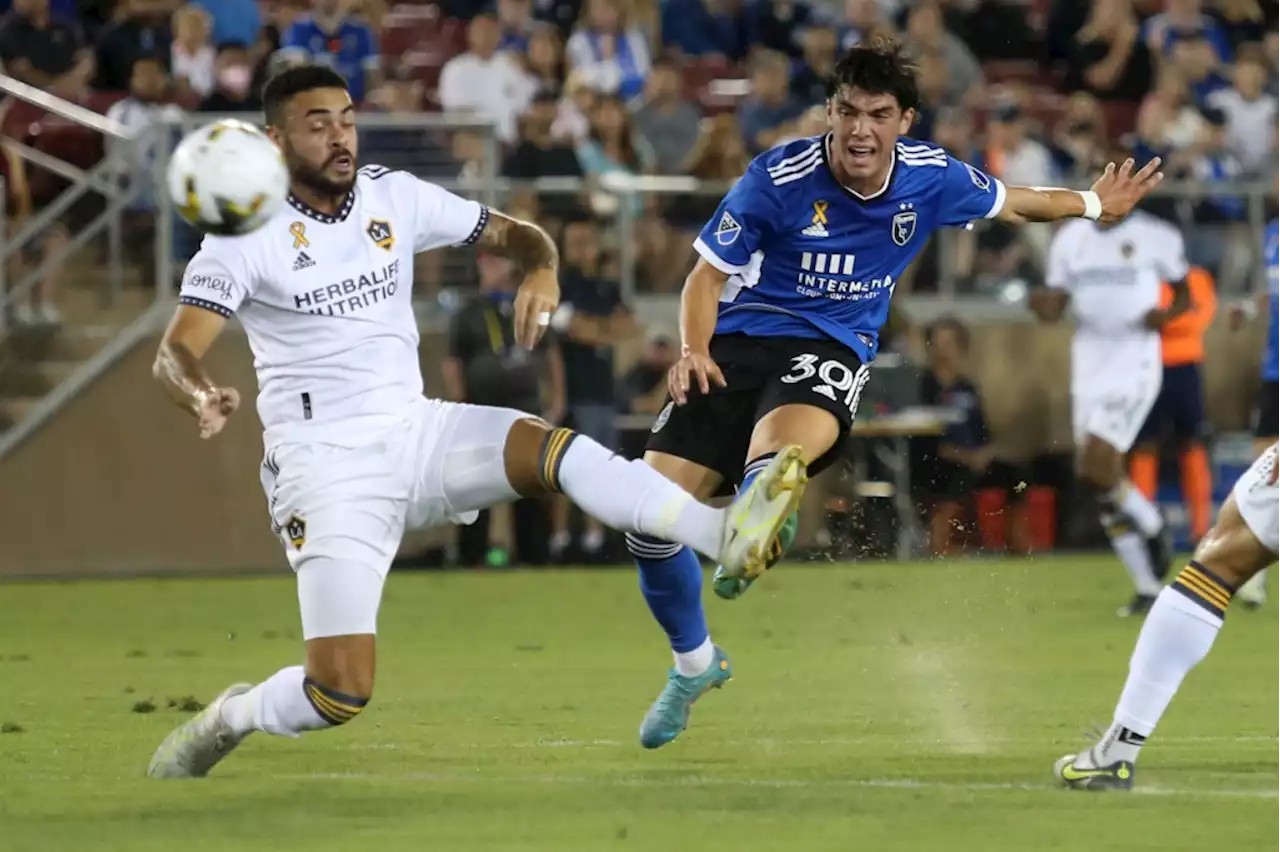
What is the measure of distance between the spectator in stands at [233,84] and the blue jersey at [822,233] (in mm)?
9337

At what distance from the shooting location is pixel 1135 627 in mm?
13352

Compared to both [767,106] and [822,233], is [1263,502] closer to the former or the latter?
[822,233]

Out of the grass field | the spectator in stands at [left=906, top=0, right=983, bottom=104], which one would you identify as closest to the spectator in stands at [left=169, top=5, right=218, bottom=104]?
the grass field

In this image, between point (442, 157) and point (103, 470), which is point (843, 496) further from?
point (103, 470)

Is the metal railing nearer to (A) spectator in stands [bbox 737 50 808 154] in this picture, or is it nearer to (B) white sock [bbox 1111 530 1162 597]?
(A) spectator in stands [bbox 737 50 808 154]

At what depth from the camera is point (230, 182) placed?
7000 millimetres

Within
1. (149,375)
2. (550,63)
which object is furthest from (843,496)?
(149,375)

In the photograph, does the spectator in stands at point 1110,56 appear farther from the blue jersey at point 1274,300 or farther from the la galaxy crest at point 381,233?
the la galaxy crest at point 381,233

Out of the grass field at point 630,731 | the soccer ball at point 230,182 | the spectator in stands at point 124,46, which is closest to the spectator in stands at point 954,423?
the grass field at point 630,731

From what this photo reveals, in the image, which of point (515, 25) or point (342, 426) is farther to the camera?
point (515, 25)

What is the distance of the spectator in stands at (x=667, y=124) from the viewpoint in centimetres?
1900

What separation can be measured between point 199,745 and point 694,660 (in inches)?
76.7

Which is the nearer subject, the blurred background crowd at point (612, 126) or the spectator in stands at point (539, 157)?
the blurred background crowd at point (612, 126)

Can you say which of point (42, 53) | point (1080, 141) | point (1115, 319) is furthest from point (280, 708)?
point (1080, 141)
